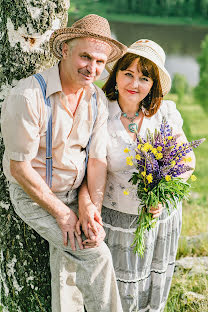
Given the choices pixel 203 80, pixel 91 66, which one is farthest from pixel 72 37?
pixel 203 80

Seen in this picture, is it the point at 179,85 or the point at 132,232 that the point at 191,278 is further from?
the point at 179,85

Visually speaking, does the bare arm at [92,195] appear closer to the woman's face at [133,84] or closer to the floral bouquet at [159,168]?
the floral bouquet at [159,168]

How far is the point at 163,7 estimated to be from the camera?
29156mm

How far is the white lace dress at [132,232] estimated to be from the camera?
285 cm

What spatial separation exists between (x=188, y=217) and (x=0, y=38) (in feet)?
11.9

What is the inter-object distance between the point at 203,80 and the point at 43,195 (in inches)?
1143

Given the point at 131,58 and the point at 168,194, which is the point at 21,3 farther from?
the point at 168,194

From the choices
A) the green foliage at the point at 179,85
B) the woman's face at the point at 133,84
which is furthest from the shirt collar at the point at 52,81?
the green foliage at the point at 179,85

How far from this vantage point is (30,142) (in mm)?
2223

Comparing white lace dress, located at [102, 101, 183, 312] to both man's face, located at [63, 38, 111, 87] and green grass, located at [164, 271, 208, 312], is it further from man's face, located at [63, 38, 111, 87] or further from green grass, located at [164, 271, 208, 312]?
man's face, located at [63, 38, 111, 87]

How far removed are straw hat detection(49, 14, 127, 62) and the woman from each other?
1.35 feet

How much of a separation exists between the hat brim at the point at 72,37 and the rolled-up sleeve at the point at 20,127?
1.47 ft

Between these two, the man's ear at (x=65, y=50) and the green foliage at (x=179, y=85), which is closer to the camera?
the man's ear at (x=65, y=50)

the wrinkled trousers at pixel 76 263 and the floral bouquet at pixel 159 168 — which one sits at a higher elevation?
the floral bouquet at pixel 159 168
